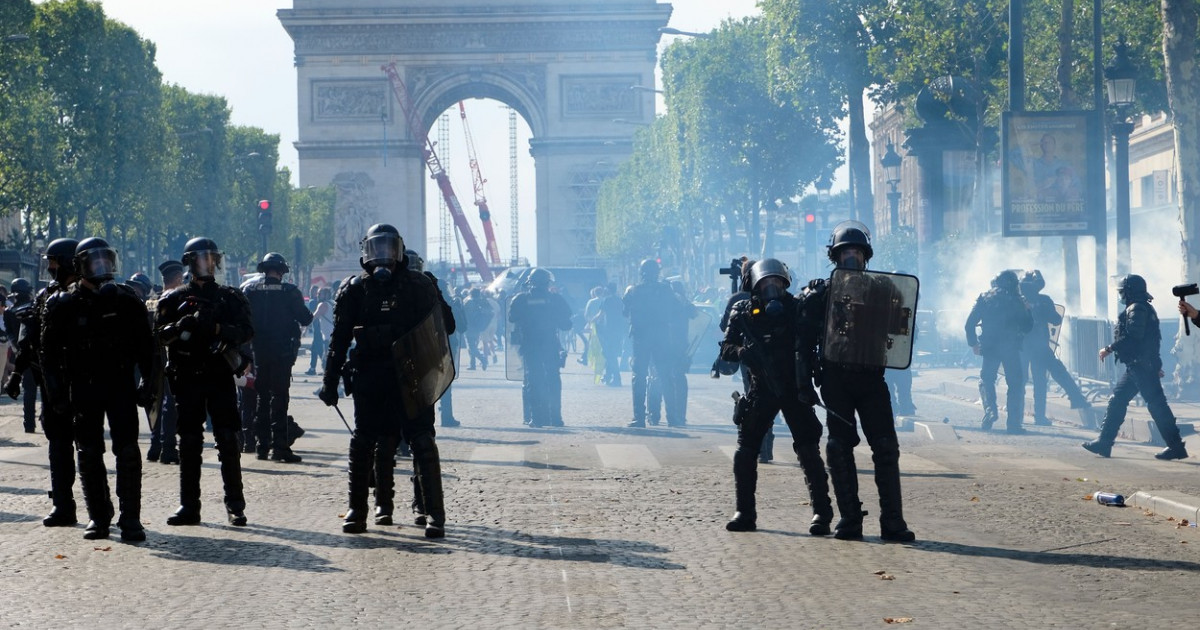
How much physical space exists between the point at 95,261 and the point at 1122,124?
20.9 meters

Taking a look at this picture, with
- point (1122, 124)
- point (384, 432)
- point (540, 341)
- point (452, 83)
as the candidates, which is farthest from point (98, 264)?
point (452, 83)

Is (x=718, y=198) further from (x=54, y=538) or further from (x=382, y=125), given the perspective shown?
(x=54, y=538)

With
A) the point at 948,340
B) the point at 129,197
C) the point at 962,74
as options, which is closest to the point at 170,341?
the point at 948,340

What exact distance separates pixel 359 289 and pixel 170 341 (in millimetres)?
1447

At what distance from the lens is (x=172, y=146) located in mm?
54312

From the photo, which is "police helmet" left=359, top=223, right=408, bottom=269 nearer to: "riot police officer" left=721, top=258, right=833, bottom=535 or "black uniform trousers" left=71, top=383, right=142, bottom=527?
"black uniform trousers" left=71, top=383, right=142, bottom=527

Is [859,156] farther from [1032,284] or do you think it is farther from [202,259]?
[202,259]

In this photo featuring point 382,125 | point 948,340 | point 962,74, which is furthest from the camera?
point 382,125

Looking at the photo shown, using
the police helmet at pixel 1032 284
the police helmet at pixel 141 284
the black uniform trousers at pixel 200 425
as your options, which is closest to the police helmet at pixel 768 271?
the black uniform trousers at pixel 200 425

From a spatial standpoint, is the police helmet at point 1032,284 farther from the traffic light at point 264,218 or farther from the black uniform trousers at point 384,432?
the traffic light at point 264,218

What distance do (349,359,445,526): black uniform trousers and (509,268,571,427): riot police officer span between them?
9619 mm

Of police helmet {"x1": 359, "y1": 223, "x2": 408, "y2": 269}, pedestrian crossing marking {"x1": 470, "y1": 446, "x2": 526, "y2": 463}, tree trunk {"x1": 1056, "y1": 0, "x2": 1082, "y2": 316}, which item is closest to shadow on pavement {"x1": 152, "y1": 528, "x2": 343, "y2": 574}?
police helmet {"x1": 359, "y1": 223, "x2": 408, "y2": 269}

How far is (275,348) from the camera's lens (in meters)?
15.0

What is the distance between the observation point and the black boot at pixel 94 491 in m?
10.1
